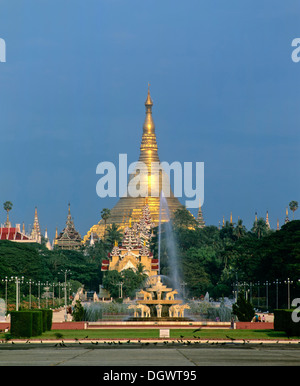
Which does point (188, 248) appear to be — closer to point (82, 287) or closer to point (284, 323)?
point (82, 287)

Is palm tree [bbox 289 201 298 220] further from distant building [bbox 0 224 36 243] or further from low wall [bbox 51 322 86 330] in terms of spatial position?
low wall [bbox 51 322 86 330]

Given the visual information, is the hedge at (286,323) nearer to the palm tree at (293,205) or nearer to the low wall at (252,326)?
the low wall at (252,326)

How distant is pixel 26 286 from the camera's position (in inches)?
5428

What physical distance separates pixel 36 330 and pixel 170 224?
126 meters

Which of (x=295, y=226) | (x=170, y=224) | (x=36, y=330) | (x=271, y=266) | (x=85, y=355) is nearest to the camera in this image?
(x=85, y=355)

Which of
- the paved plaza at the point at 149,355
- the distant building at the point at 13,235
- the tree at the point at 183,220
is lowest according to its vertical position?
the paved plaza at the point at 149,355

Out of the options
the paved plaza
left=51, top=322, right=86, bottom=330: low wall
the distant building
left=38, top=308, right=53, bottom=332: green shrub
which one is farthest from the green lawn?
the distant building

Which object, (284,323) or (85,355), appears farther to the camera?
(284,323)

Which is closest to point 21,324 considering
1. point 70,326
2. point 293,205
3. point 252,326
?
point 70,326

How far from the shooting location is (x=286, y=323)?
6644cm

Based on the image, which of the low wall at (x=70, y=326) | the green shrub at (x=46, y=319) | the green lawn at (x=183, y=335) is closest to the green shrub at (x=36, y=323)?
the green lawn at (x=183, y=335)

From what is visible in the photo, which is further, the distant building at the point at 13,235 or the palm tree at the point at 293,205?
the palm tree at the point at 293,205

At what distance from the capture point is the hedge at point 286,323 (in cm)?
6375

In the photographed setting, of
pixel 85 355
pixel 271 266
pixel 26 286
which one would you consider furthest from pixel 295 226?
pixel 85 355
